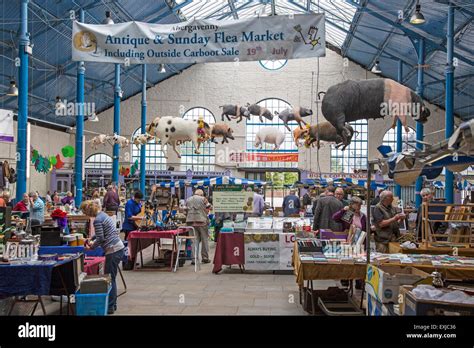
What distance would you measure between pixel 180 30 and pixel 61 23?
1399 cm

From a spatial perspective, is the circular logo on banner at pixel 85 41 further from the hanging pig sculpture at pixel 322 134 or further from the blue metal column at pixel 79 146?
the blue metal column at pixel 79 146

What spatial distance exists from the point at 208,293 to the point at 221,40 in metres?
3.46

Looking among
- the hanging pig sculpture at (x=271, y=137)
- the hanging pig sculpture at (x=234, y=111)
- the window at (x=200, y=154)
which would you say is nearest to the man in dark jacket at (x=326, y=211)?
the hanging pig sculpture at (x=234, y=111)

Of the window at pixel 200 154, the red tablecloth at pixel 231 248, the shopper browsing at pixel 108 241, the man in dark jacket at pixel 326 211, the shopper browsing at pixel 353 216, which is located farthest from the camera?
the window at pixel 200 154

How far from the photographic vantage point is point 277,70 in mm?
30172

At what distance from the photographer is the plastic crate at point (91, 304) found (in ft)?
18.4

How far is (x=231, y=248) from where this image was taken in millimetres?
9602

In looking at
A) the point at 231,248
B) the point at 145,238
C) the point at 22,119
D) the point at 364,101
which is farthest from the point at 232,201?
the point at 22,119

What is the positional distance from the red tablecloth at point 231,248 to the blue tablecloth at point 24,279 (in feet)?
14.6

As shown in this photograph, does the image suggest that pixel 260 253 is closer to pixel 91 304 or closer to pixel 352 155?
pixel 91 304

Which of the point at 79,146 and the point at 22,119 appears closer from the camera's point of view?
the point at 22,119

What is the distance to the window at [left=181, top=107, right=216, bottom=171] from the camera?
30.9 m

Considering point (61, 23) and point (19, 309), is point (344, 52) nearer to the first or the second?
point (61, 23)
